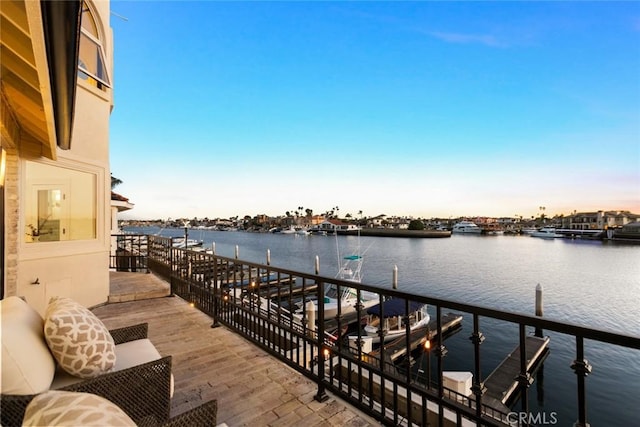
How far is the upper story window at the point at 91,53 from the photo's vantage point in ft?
15.8

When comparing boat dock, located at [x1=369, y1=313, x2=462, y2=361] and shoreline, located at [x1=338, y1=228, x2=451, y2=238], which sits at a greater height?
shoreline, located at [x1=338, y1=228, x2=451, y2=238]

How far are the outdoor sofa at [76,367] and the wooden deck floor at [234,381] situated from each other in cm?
78

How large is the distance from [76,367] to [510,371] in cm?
1154

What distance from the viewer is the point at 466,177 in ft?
85.5

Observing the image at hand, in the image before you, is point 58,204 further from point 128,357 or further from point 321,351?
point 321,351

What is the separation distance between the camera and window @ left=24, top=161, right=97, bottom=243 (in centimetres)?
440

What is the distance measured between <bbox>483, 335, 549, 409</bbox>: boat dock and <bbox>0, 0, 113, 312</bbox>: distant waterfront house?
938cm

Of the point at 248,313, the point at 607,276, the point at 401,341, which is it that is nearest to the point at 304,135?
the point at 401,341

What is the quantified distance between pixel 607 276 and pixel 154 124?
3362 centimetres

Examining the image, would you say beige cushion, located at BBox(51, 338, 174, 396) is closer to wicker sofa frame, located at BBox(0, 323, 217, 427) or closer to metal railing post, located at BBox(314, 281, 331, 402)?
wicker sofa frame, located at BBox(0, 323, 217, 427)

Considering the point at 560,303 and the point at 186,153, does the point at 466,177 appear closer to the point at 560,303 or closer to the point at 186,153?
the point at 560,303

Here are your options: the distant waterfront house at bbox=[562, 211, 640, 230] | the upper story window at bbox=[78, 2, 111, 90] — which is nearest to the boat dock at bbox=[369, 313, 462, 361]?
the upper story window at bbox=[78, 2, 111, 90]

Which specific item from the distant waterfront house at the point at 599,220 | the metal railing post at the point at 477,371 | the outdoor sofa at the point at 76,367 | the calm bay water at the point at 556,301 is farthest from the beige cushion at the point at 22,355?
the distant waterfront house at the point at 599,220

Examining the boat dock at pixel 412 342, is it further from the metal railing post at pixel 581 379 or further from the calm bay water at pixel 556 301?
the metal railing post at pixel 581 379
